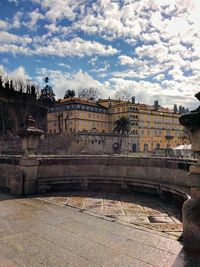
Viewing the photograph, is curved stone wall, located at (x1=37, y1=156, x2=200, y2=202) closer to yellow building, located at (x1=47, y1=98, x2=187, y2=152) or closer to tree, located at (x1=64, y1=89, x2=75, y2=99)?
yellow building, located at (x1=47, y1=98, x2=187, y2=152)

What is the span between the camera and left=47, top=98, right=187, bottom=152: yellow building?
89.6 meters

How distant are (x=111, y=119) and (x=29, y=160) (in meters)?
90.9

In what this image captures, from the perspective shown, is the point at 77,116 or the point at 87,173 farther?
the point at 77,116

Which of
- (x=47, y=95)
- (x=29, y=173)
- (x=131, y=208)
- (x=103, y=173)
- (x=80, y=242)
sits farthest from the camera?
(x=47, y=95)

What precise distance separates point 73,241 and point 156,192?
5.14 meters

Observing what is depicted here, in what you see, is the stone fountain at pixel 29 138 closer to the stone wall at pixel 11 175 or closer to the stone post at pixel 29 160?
the stone post at pixel 29 160

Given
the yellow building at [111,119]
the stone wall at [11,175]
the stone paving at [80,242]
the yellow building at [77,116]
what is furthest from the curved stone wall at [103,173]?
the yellow building at [111,119]

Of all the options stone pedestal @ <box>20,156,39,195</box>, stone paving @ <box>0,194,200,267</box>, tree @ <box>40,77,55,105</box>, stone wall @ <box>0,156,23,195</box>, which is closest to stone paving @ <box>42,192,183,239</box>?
stone paving @ <box>0,194,200,267</box>

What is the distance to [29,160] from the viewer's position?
10.4 metres

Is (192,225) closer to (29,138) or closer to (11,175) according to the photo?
(29,138)

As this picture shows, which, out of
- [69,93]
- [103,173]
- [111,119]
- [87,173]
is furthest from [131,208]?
[69,93]

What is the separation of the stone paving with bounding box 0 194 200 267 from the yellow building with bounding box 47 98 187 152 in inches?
3090

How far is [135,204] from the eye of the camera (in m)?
8.55

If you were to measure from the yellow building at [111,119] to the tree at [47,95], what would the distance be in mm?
2598
